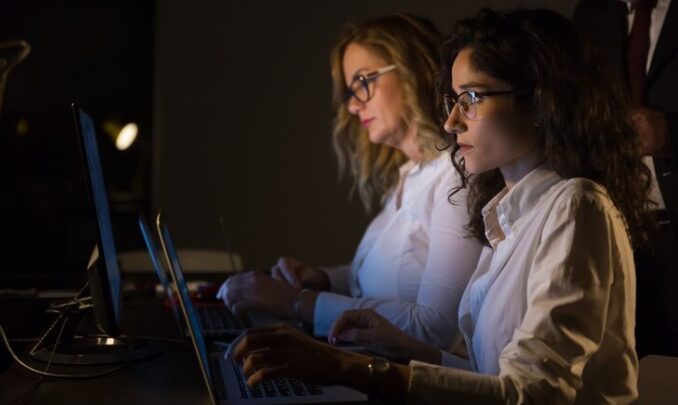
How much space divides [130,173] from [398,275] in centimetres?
228

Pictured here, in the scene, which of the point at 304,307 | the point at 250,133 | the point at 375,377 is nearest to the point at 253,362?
the point at 375,377

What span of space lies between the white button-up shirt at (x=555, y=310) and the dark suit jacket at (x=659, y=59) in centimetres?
62

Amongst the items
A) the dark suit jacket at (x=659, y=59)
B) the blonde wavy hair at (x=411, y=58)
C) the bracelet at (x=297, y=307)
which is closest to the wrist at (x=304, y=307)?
the bracelet at (x=297, y=307)

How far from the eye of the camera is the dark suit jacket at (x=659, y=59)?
1.78 meters

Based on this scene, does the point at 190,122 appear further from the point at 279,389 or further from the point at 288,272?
the point at 279,389

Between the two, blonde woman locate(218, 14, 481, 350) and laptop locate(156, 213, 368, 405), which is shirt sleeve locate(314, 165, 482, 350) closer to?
blonde woman locate(218, 14, 481, 350)

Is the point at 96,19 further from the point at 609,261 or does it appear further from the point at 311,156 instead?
the point at 609,261

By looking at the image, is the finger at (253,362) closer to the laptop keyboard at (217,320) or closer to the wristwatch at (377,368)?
the wristwatch at (377,368)

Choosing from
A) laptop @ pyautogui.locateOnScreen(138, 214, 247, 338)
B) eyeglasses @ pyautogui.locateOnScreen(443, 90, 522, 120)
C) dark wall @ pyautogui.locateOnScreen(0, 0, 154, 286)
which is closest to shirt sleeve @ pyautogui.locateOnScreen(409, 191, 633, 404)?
eyeglasses @ pyautogui.locateOnScreen(443, 90, 522, 120)

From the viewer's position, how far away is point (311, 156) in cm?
379

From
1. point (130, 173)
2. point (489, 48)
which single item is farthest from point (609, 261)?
point (130, 173)

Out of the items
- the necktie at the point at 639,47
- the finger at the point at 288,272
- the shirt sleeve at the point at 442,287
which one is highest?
the necktie at the point at 639,47

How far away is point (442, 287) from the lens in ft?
5.55

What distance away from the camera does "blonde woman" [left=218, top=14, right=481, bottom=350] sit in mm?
1702
